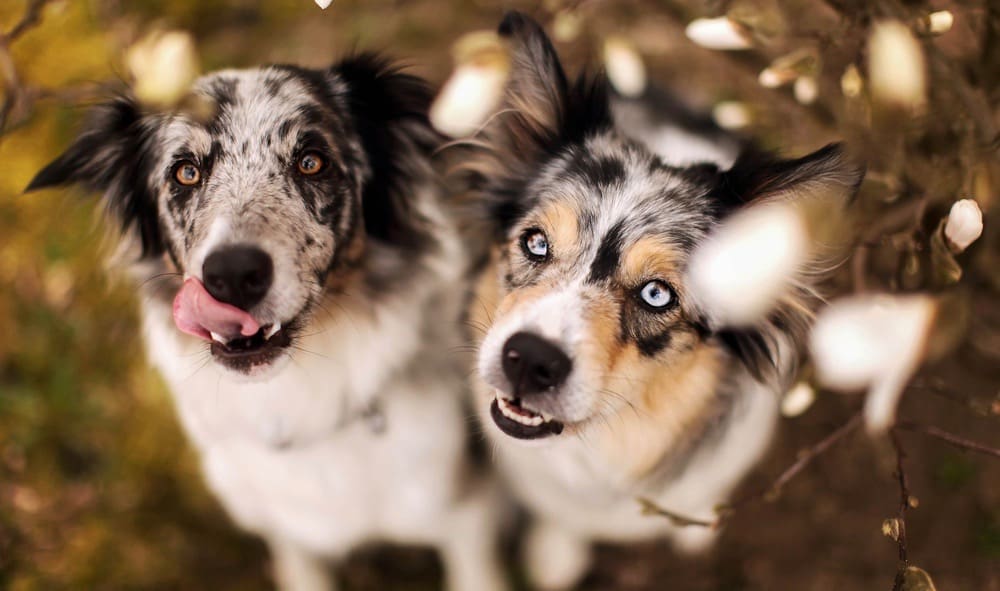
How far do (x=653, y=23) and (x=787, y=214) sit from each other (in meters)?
3.07

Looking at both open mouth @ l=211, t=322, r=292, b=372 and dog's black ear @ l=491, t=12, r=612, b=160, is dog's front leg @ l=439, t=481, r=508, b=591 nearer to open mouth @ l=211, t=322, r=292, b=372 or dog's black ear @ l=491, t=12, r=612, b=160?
open mouth @ l=211, t=322, r=292, b=372

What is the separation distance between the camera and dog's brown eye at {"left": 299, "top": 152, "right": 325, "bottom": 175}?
6.60ft

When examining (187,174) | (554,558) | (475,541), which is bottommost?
(554,558)

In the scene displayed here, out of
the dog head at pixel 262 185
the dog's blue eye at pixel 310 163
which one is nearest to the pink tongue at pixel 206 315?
the dog head at pixel 262 185

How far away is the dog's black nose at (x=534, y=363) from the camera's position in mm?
1759

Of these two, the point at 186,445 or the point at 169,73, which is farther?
the point at 186,445

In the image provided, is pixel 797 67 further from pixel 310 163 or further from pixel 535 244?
pixel 310 163

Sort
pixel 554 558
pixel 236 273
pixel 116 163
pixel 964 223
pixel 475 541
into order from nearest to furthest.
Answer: pixel 964 223
pixel 236 273
pixel 116 163
pixel 475 541
pixel 554 558

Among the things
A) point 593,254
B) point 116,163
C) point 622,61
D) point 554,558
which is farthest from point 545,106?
point 554,558

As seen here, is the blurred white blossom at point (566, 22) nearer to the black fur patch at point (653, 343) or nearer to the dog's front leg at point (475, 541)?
the black fur patch at point (653, 343)

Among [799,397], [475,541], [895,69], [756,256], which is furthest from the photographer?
[475,541]

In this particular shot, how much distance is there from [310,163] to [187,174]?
0.35 m

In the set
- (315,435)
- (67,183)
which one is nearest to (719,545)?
(315,435)

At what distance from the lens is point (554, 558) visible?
10.5ft
